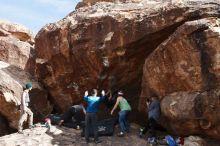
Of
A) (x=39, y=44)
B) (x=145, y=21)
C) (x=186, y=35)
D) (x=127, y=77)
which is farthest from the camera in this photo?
(x=39, y=44)

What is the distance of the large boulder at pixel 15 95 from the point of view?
67.9 feet

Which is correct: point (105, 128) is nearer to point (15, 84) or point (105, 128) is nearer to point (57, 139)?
point (57, 139)

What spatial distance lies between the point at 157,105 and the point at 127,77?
3.24 meters

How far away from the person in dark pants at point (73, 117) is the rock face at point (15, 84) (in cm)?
347

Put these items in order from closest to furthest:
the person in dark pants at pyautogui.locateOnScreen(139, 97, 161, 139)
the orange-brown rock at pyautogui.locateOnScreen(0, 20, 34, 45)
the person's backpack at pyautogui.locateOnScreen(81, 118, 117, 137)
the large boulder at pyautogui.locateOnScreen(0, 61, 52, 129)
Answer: the person in dark pants at pyautogui.locateOnScreen(139, 97, 161, 139) → the person's backpack at pyautogui.locateOnScreen(81, 118, 117, 137) → the large boulder at pyautogui.locateOnScreen(0, 61, 52, 129) → the orange-brown rock at pyautogui.locateOnScreen(0, 20, 34, 45)

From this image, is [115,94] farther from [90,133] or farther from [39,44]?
[39,44]

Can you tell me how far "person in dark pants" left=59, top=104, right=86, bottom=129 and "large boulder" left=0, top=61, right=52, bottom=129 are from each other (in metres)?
3.46

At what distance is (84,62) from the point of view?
20.3 m

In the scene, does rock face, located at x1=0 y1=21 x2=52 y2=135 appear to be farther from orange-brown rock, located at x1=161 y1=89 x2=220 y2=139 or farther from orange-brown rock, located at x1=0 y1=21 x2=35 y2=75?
orange-brown rock, located at x1=161 y1=89 x2=220 y2=139

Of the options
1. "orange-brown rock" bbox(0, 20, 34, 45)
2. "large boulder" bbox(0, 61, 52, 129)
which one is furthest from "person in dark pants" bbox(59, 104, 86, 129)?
"orange-brown rock" bbox(0, 20, 34, 45)

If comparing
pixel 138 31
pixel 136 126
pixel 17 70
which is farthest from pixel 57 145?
pixel 17 70

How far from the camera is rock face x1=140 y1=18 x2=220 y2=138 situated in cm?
1550

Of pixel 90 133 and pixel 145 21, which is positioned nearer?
pixel 90 133

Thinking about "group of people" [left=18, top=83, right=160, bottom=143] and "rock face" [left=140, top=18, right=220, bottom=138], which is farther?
"group of people" [left=18, top=83, right=160, bottom=143]
